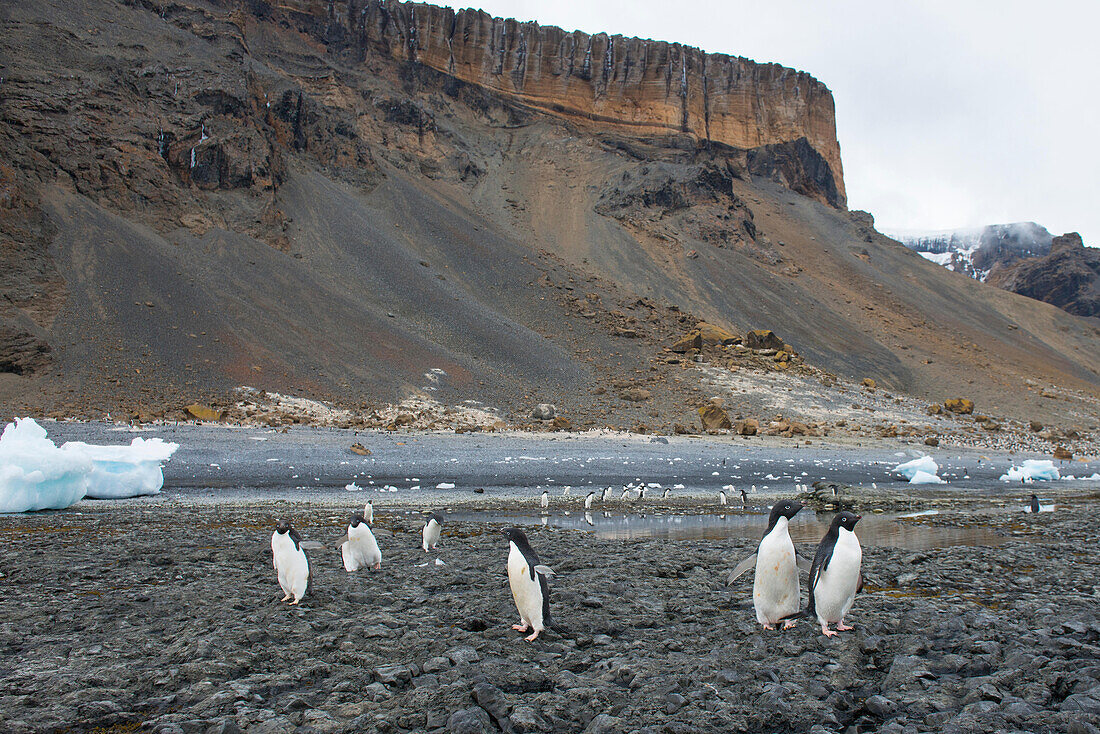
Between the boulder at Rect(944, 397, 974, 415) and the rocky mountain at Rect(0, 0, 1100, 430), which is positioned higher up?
the rocky mountain at Rect(0, 0, 1100, 430)

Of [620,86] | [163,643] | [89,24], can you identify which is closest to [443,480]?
[163,643]

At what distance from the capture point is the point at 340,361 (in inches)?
1217

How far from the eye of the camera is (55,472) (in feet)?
42.0

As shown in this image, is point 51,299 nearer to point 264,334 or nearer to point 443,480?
point 264,334

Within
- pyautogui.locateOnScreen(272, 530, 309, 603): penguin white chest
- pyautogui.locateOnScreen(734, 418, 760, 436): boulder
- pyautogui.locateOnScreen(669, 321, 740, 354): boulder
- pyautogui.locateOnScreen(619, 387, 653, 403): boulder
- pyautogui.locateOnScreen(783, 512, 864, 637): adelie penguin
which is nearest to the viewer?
pyautogui.locateOnScreen(783, 512, 864, 637): adelie penguin

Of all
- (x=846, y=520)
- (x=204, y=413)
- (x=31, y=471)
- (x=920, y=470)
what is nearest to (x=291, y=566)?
(x=846, y=520)

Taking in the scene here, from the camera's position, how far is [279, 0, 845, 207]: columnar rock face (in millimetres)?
68250

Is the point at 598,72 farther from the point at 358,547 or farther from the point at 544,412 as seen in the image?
the point at 358,547

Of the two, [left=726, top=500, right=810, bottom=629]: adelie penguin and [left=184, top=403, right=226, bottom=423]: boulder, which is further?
[left=184, top=403, right=226, bottom=423]: boulder

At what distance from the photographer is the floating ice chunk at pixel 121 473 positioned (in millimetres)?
15039

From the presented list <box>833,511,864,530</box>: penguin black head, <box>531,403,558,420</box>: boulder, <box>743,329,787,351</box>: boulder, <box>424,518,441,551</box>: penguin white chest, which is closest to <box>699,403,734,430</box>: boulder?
<box>531,403,558,420</box>: boulder

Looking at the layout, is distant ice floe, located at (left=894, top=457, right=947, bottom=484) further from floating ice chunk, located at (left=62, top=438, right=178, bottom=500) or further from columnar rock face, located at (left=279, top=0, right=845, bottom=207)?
columnar rock face, located at (left=279, top=0, right=845, bottom=207)

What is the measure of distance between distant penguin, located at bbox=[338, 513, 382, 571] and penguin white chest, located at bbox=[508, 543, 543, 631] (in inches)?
108

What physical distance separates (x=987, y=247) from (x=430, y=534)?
168m
